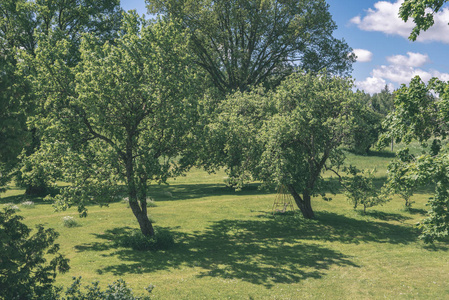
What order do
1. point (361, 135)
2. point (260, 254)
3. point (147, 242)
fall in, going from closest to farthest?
1. point (260, 254)
2. point (147, 242)
3. point (361, 135)

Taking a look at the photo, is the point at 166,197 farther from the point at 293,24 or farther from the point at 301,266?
the point at 293,24

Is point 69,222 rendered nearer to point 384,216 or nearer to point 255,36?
point 384,216

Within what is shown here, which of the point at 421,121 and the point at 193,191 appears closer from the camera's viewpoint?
the point at 421,121

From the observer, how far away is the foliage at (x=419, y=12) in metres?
12.8

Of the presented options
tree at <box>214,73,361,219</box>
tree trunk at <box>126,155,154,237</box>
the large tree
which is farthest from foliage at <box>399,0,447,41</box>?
tree trunk at <box>126,155,154,237</box>

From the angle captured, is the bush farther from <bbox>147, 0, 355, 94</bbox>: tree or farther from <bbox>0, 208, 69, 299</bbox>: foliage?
<bbox>147, 0, 355, 94</bbox>: tree

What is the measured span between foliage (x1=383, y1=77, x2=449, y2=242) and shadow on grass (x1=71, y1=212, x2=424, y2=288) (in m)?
7.06

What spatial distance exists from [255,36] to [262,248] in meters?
35.3

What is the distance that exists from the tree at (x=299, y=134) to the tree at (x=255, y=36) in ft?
61.8

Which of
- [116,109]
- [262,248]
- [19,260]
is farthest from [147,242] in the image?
[19,260]

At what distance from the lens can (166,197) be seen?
3903cm

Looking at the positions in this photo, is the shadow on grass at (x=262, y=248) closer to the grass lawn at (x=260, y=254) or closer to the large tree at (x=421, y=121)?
the grass lawn at (x=260, y=254)

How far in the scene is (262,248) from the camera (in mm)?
22156

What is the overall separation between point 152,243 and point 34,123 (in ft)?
33.2
